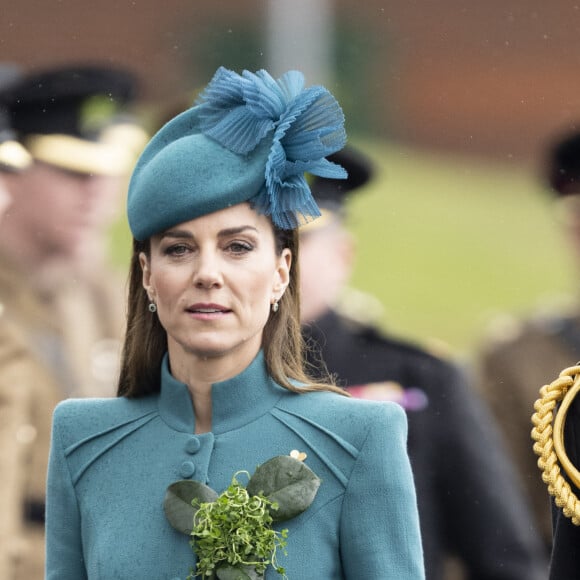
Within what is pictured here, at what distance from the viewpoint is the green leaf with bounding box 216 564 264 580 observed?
11.4 ft

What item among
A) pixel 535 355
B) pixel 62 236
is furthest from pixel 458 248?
pixel 62 236

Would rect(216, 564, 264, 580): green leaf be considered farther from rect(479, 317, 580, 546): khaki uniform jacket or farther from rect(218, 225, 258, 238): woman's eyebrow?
rect(479, 317, 580, 546): khaki uniform jacket

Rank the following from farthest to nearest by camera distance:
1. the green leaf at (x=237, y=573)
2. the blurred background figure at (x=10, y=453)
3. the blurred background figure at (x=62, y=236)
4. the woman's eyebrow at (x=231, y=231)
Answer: the blurred background figure at (x=62, y=236), the blurred background figure at (x=10, y=453), the woman's eyebrow at (x=231, y=231), the green leaf at (x=237, y=573)

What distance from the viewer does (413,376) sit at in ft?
21.7

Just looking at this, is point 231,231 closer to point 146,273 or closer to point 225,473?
point 146,273

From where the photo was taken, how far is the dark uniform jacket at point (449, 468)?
6258 mm

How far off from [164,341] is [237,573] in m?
0.56

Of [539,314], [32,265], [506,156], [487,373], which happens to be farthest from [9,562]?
[506,156]

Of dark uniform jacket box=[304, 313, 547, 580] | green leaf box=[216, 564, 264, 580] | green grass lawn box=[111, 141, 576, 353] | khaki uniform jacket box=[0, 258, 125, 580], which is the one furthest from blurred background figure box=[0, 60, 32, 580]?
green leaf box=[216, 564, 264, 580]

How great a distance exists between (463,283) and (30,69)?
7.38ft

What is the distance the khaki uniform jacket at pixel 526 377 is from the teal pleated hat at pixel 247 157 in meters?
3.31

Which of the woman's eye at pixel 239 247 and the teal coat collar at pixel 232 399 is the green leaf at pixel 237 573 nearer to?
the teal coat collar at pixel 232 399

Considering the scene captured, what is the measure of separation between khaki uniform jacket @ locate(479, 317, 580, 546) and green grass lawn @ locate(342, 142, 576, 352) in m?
0.16

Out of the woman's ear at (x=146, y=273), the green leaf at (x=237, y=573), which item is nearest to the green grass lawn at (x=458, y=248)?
the woman's ear at (x=146, y=273)
